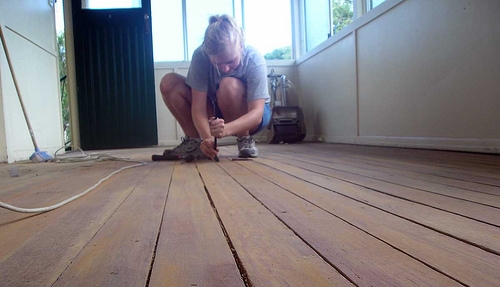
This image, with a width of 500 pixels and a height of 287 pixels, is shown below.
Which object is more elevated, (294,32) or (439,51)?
(294,32)

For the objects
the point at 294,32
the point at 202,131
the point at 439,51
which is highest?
the point at 294,32

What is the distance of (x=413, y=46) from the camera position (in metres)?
2.61

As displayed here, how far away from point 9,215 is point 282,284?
0.74 m

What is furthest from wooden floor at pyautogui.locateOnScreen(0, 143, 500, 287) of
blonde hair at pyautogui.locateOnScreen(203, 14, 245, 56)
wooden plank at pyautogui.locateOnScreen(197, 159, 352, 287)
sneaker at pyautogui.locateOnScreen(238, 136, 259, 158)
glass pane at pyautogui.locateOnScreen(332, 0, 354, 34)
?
glass pane at pyautogui.locateOnScreen(332, 0, 354, 34)

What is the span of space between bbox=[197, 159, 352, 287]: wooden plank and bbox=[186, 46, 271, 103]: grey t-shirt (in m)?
1.21

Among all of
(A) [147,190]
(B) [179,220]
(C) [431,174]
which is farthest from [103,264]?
(C) [431,174]

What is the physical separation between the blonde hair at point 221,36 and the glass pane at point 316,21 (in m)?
2.56

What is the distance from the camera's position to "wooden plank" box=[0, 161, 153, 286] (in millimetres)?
490

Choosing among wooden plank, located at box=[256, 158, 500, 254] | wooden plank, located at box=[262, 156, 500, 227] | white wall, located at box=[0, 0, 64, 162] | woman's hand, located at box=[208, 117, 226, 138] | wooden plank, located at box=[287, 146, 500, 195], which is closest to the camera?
wooden plank, located at box=[256, 158, 500, 254]

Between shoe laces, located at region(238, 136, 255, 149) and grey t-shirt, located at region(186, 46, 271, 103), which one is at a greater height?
grey t-shirt, located at region(186, 46, 271, 103)

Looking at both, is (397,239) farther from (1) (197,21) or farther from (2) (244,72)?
(1) (197,21)

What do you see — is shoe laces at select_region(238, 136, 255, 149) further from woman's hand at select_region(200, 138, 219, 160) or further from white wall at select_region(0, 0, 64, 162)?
white wall at select_region(0, 0, 64, 162)

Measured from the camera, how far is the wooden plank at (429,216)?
583 mm

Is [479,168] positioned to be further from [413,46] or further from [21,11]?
[21,11]
